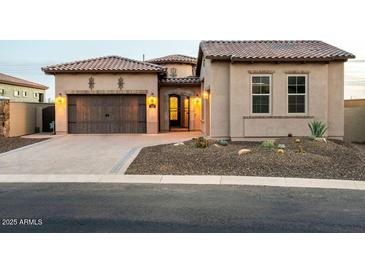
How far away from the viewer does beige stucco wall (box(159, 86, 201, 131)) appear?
25891 mm

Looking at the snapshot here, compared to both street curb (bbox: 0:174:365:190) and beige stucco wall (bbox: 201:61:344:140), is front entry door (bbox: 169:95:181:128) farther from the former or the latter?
street curb (bbox: 0:174:365:190)

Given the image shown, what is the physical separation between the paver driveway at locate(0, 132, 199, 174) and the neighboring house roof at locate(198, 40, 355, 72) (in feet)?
19.6

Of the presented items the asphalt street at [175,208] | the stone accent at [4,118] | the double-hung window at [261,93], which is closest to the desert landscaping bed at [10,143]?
the stone accent at [4,118]

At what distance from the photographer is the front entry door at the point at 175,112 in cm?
2873

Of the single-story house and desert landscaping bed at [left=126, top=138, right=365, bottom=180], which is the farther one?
the single-story house

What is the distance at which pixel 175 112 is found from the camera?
29.1 m

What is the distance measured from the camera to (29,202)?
25.5 feet

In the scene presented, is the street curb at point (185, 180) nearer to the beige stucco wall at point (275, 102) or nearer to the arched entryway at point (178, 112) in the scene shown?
the beige stucco wall at point (275, 102)

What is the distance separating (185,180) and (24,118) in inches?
661

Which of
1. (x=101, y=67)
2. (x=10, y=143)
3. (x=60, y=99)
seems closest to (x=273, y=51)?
(x=101, y=67)

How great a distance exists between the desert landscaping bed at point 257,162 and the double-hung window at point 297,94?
3619 mm

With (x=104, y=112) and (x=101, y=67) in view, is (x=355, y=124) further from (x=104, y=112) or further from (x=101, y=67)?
(x=101, y=67)

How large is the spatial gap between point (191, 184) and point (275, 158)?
402cm

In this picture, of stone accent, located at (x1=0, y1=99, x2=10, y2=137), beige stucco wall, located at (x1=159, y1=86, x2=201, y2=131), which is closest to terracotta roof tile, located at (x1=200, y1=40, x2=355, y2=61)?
beige stucco wall, located at (x1=159, y1=86, x2=201, y2=131)
